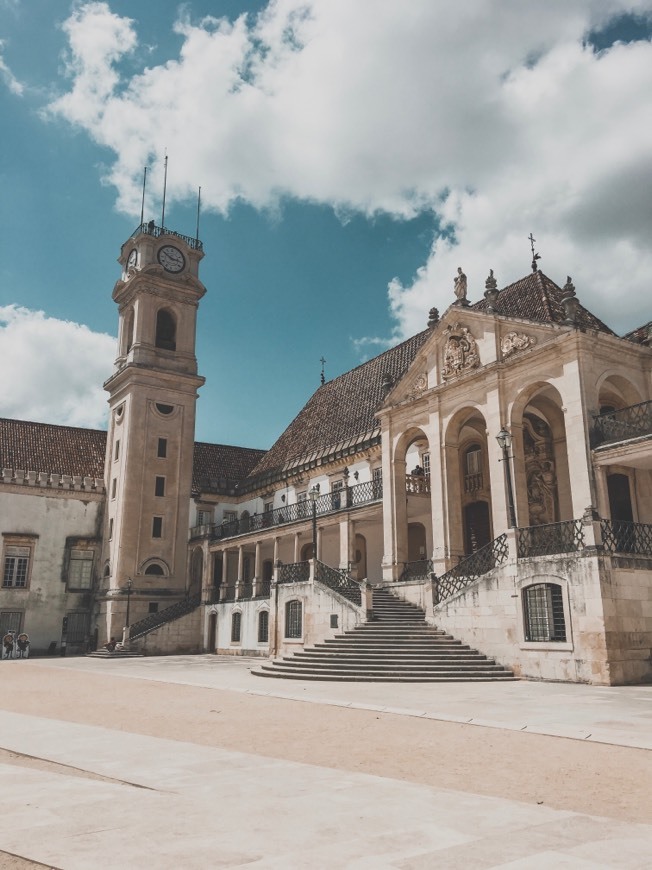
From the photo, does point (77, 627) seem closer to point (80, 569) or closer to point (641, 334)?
point (80, 569)

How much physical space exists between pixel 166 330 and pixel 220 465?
9639 millimetres

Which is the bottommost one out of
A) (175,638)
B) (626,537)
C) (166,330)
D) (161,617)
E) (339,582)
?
(175,638)

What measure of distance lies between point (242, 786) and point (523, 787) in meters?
2.56

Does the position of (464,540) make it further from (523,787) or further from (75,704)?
(523,787)

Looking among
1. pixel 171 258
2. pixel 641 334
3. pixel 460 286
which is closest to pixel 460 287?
pixel 460 286

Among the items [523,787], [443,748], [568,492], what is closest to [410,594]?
[568,492]

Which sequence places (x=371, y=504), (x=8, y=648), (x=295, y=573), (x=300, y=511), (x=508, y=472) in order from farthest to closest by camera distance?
(x=300, y=511) → (x=8, y=648) → (x=371, y=504) → (x=295, y=573) → (x=508, y=472)

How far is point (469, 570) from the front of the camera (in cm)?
2239

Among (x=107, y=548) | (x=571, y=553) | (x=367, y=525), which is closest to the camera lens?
(x=571, y=553)

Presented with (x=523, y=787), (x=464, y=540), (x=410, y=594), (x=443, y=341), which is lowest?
(x=523, y=787)

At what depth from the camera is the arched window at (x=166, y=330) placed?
143 feet

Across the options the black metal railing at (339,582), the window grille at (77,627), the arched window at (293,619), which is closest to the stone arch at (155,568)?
the window grille at (77,627)

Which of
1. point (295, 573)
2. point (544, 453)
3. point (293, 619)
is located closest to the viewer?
point (544, 453)

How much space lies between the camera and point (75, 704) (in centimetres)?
1373
